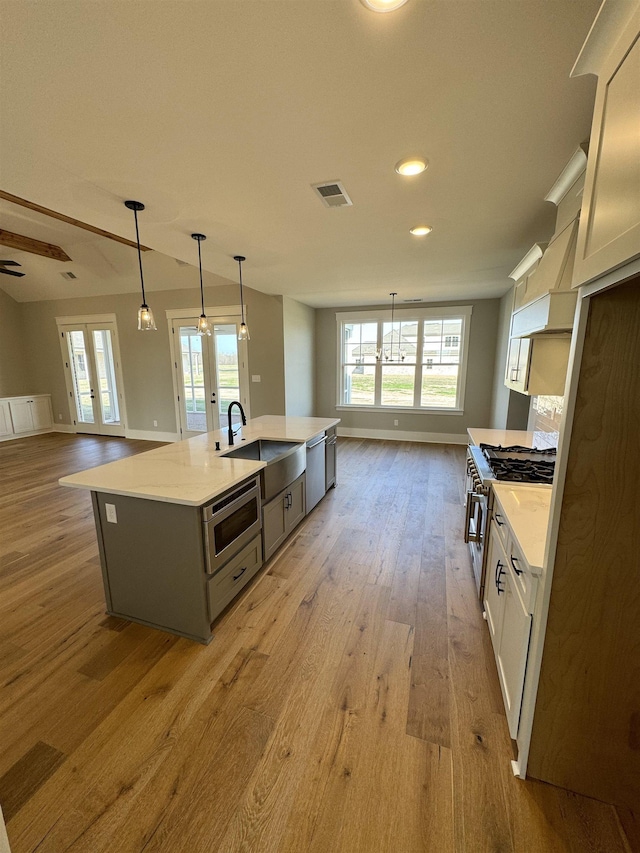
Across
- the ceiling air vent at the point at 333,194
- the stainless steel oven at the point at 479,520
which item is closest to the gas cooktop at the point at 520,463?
the stainless steel oven at the point at 479,520

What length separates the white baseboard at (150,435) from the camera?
681 cm

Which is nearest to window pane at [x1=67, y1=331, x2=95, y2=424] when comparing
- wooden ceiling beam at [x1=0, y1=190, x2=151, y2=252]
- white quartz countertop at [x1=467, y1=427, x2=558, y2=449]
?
wooden ceiling beam at [x1=0, y1=190, x2=151, y2=252]

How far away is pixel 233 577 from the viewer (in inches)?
85.0

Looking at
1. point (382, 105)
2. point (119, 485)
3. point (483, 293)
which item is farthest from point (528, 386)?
point (483, 293)

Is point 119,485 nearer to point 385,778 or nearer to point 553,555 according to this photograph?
point 385,778

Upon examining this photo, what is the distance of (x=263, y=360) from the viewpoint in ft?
19.2

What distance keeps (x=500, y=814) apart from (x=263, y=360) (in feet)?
18.1

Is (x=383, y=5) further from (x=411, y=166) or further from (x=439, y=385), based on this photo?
(x=439, y=385)

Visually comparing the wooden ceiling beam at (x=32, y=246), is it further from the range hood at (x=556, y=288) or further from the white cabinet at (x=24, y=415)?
the range hood at (x=556, y=288)

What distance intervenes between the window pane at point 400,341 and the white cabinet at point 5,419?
24.7ft

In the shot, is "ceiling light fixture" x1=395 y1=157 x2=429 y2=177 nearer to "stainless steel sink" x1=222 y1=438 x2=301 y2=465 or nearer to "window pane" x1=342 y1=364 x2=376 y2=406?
"stainless steel sink" x1=222 y1=438 x2=301 y2=465

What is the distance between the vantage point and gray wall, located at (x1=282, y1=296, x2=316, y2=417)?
19.1ft

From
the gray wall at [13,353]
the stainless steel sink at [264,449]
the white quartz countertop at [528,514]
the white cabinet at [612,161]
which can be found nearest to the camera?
the white cabinet at [612,161]

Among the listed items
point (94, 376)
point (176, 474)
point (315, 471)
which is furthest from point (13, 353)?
point (176, 474)
